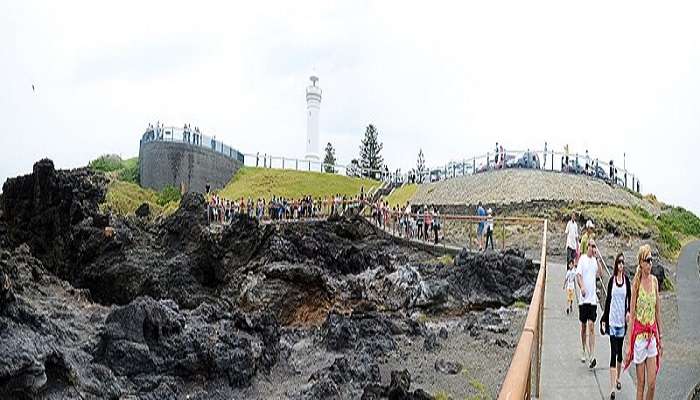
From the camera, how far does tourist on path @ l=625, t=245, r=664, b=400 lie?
22.5 feet

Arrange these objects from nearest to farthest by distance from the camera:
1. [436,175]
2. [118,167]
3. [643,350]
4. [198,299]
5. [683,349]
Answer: [643,350], [683,349], [198,299], [436,175], [118,167]

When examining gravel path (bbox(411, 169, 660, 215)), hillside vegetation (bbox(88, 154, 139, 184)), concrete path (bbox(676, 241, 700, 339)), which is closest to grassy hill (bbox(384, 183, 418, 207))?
gravel path (bbox(411, 169, 660, 215))

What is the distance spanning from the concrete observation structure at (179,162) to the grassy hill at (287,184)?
2.05m

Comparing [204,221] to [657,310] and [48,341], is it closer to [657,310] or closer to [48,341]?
[48,341]

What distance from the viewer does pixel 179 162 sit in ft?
170

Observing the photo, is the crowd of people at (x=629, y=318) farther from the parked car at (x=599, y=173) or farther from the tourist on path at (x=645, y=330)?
the parked car at (x=599, y=173)

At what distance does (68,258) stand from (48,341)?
11.3m

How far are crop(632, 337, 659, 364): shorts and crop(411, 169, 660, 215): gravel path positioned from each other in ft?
93.2

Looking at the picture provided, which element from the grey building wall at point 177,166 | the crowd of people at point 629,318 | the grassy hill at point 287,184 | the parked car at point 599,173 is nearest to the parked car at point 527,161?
the parked car at point 599,173

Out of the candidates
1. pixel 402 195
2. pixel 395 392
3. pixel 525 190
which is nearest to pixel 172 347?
pixel 395 392

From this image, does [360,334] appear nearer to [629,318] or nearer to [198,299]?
[198,299]

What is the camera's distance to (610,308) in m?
8.20

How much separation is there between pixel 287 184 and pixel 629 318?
48564 mm

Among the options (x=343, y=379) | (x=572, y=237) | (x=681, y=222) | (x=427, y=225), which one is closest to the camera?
(x=343, y=379)
